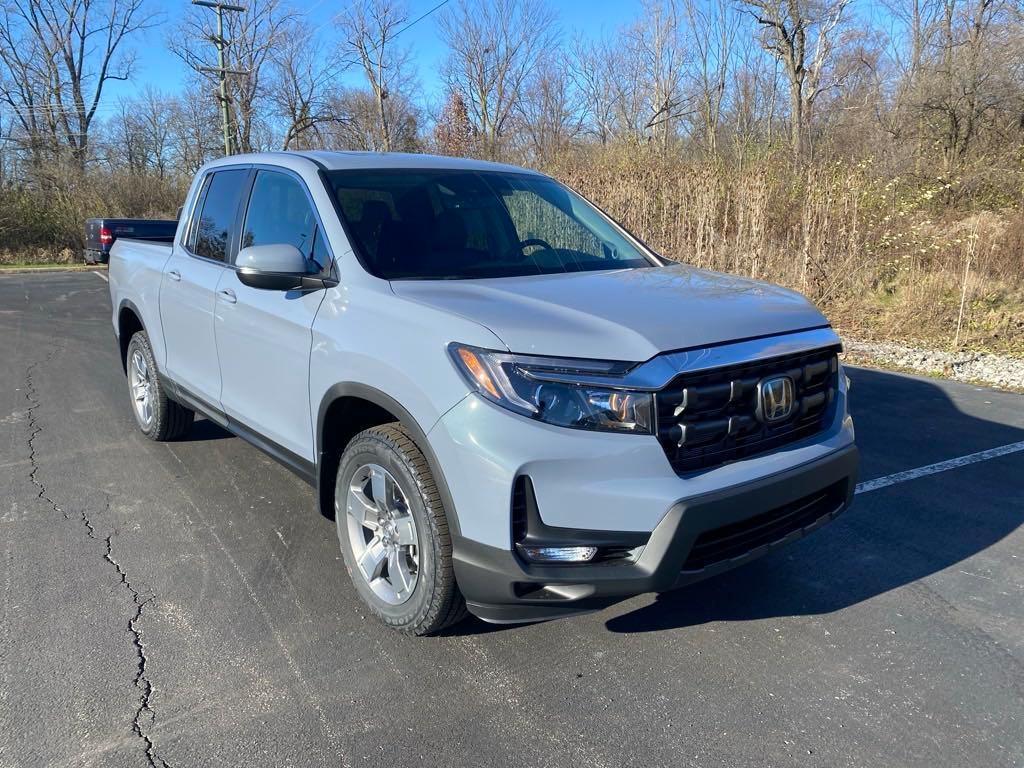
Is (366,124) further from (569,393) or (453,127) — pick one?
(569,393)

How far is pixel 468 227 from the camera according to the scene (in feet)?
12.4

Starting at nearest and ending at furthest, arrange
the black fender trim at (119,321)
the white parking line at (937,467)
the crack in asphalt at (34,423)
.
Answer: the crack in asphalt at (34,423) < the white parking line at (937,467) < the black fender trim at (119,321)

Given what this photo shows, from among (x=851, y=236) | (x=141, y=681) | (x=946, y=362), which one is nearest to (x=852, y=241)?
(x=851, y=236)

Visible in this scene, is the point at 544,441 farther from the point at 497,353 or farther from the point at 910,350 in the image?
the point at 910,350

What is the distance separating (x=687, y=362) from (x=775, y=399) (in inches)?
18.7

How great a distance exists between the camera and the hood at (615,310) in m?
2.56

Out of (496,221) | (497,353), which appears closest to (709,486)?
(497,353)

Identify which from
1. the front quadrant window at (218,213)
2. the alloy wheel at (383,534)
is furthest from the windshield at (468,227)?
the front quadrant window at (218,213)

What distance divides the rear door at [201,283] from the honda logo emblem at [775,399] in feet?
9.62

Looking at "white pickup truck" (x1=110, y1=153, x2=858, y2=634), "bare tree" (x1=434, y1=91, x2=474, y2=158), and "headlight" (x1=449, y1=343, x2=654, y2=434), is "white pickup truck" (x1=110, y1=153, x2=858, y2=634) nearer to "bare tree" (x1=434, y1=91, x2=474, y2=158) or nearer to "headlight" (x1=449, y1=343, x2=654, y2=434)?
"headlight" (x1=449, y1=343, x2=654, y2=434)

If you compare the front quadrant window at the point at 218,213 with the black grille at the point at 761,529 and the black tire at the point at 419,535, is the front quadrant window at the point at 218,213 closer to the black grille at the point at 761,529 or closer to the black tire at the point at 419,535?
the black tire at the point at 419,535

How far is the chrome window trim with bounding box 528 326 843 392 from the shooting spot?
8.18 ft

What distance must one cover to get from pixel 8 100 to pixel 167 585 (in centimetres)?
4825

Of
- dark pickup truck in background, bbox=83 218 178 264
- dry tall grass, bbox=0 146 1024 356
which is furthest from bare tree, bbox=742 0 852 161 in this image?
dark pickup truck in background, bbox=83 218 178 264
